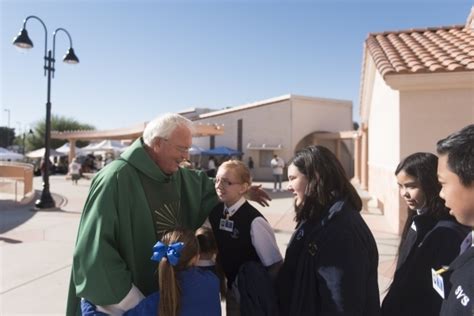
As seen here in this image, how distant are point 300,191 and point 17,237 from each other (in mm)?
7189

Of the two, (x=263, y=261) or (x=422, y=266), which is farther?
(x=263, y=261)

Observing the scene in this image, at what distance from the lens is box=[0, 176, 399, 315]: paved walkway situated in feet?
13.5

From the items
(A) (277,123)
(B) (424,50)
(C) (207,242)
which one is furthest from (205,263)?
(A) (277,123)

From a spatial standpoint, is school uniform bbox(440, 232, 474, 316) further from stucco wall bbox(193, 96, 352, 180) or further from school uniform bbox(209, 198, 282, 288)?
stucco wall bbox(193, 96, 352, 180)

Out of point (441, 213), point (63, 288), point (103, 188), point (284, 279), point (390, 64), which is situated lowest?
point (63, 288)

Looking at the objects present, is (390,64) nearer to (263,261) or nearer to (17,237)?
(263,261)

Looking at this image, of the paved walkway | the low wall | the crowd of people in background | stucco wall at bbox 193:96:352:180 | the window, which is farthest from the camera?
the window

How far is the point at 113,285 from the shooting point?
5.80 feet

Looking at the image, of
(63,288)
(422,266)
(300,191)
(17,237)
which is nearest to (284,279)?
(300,191)

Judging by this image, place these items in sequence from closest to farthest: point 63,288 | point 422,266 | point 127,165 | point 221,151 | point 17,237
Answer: point 422,266
point 127,165
point 63,288
point 17,237
point 221,151

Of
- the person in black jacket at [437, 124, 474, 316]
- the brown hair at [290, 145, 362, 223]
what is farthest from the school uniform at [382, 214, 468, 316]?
the person in black jacket at [437, 124, 474, 316]

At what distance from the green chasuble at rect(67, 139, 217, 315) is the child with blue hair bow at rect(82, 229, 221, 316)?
0.16m

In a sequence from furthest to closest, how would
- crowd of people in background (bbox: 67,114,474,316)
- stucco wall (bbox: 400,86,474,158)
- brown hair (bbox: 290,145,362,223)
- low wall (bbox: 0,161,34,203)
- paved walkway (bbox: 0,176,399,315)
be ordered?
low wall (bbox: 0,161,34,203)
stucco wall (bbox: 400,86,474,158)
paved walkway (bbox: 0,176,399,315)
brown hair (bbox: 290,145,362,223)
crowd of people in background (bbox: 67,114,474,316)

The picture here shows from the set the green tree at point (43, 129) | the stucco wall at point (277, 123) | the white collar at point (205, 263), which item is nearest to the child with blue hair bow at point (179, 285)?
the white collar at point (205, 263)
